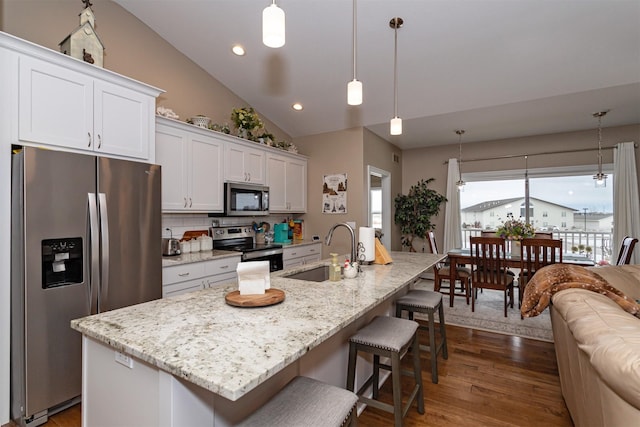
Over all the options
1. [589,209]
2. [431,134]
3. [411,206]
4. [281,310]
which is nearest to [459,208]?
[411,206]

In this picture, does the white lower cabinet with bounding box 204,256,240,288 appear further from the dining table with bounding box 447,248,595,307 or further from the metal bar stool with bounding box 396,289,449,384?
the dining table with bounding box 447,248,595,307

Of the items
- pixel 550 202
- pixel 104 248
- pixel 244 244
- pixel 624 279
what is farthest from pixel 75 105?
pixel 550 202

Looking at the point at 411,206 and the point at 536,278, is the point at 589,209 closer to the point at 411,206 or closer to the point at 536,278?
the point at 411,206

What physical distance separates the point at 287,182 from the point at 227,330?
3.70 m

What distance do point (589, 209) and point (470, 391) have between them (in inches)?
173

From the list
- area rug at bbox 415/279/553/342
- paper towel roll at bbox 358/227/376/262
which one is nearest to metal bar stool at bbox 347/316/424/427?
paper towel roll at bbox 358/227/376/262

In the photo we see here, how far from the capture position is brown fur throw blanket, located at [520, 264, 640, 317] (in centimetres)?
181

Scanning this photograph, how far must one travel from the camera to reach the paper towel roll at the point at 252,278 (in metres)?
1.47

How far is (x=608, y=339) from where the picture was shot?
1128mm

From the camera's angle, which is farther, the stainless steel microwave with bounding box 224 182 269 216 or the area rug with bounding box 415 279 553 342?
the stainless steel microwave with bounding box 224 182 269 216

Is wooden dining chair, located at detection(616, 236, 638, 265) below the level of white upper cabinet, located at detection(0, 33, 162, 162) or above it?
below

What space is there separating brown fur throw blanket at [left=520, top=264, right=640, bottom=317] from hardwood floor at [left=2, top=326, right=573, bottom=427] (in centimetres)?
67

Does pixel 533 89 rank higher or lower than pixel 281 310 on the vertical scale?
higher

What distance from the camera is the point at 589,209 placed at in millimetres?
4941
